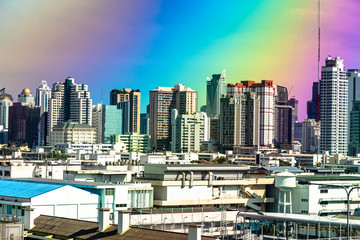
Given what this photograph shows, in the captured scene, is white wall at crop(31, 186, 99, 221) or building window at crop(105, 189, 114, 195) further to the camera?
building window at crop(105, 189, 114, 195)

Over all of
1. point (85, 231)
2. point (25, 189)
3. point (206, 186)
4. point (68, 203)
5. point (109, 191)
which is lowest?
point (85, 231)

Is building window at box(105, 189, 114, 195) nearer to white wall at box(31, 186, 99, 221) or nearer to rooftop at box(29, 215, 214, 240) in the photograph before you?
white wall at box(31, 186, 99, 221)

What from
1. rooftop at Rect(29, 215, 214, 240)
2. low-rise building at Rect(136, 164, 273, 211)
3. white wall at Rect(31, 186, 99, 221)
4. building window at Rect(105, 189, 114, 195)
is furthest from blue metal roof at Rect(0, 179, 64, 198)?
low-rise building at Rect(136, 164, 273, 211)

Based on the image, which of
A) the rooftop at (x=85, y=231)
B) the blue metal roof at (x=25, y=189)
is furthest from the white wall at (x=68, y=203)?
the rooftop at (x=85, y=231)

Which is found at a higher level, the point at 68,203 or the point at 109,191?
the point at 109,191

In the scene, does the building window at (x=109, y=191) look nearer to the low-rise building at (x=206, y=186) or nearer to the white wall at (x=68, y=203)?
the white wall at (x=68, y=203)

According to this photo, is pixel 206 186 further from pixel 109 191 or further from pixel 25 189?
pixel 25 189

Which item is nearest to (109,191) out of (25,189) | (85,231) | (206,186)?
(25,189)

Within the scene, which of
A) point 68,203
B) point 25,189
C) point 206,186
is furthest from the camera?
point 206,186
